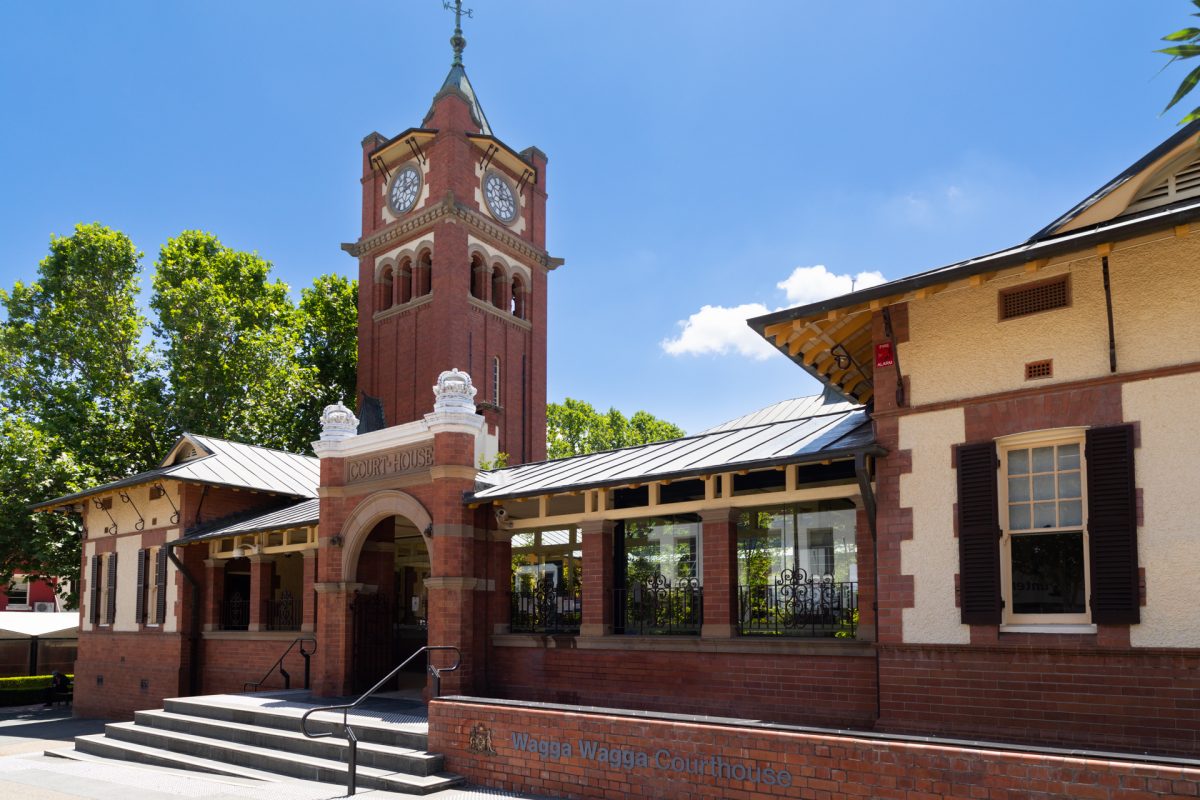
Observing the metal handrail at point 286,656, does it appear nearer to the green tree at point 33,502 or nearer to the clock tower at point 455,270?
the green tree at point 33,502

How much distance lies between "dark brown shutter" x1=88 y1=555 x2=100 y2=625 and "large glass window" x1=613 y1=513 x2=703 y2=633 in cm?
1668

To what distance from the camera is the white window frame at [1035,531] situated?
9.03m

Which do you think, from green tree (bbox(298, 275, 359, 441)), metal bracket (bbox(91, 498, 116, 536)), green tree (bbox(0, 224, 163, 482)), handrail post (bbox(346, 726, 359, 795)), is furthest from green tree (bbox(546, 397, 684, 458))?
handrail post (bbox(346, 726, 359, 795))

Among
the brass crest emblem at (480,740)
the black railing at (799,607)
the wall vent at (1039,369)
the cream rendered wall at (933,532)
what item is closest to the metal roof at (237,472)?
the brass crest emblem at (480,740)

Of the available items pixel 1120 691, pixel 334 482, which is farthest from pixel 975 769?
pixel 334 482

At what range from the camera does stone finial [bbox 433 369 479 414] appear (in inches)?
593

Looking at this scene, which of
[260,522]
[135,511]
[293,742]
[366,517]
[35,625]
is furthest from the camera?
[35,625]

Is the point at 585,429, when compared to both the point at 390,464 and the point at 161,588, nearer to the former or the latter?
the point at 161,588

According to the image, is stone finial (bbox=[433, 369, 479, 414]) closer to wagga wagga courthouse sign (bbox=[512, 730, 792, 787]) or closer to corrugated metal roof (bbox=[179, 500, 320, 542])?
corrugated metal roof (bbox=[179, 500, 320, 542])

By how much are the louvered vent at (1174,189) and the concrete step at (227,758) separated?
9500mm

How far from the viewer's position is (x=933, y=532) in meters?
9.88

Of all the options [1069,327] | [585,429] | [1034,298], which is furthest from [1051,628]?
[585,429]

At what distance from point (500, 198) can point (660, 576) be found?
1064 inches

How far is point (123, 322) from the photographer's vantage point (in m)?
35.5
